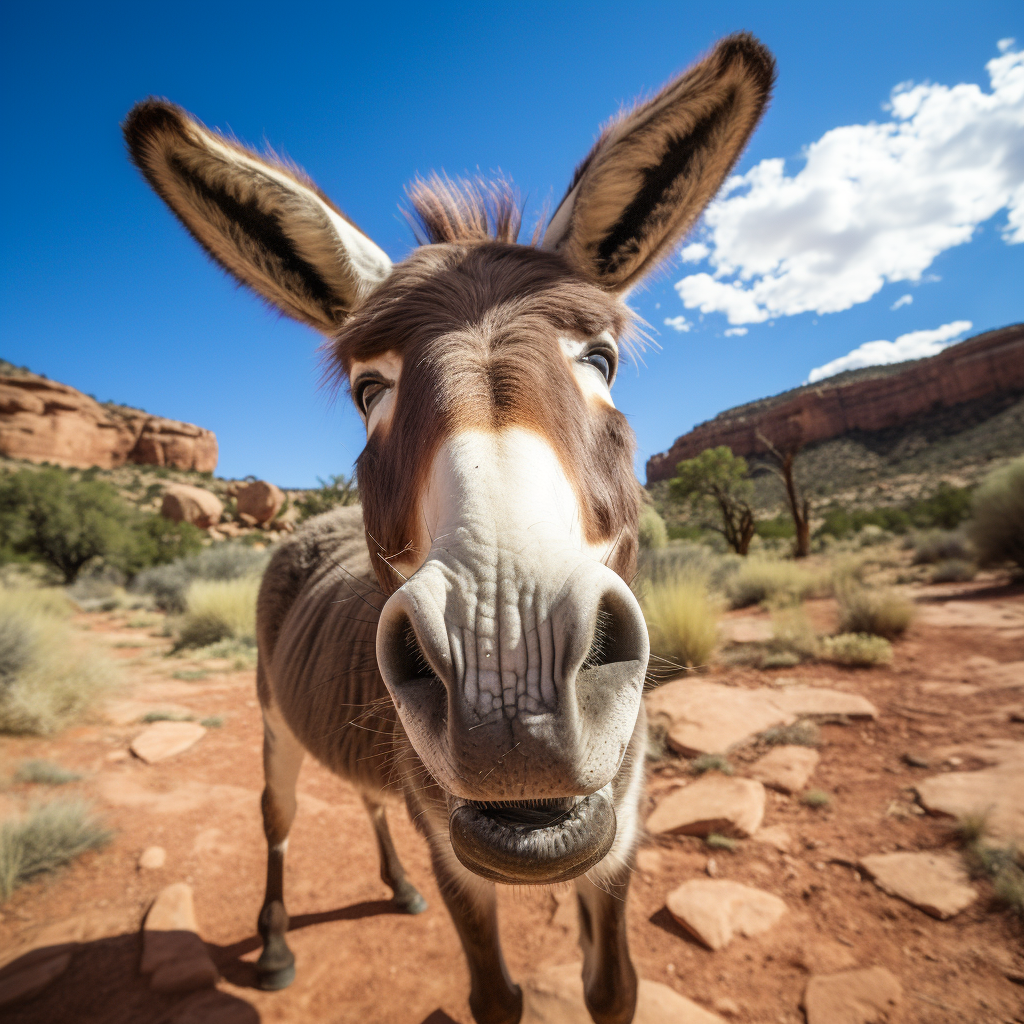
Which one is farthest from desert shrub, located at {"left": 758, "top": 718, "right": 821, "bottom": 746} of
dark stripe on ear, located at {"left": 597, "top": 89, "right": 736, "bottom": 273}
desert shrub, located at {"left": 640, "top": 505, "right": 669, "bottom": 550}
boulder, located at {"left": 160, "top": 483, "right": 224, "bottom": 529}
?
boulder, located at {"left": 160, "top": 483, "right": 224, "bottom": 529}

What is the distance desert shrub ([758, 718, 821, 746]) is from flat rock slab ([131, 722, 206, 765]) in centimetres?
623

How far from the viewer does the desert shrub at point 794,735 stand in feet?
15.0

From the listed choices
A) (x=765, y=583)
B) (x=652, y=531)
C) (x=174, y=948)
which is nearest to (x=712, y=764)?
(x=174, y=948)

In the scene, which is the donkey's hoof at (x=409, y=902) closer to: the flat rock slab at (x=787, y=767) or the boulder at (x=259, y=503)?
the flat rock slab at (x=787, y=767)

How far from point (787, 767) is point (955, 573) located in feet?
34.3

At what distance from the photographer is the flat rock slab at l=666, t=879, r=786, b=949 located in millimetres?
2730

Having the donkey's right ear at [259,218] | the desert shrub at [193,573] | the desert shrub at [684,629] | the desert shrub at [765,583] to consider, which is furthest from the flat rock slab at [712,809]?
the desert shrub at [193,573]

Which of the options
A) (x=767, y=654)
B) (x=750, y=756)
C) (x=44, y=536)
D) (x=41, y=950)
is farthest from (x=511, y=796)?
(x=44, y=536)

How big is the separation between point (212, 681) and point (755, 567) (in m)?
11.8

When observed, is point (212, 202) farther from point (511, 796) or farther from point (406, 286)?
point (511, 796)

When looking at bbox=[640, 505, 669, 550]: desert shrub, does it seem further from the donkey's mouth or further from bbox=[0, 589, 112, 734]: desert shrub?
the donkey's mouth

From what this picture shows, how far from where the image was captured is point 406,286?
5.34 ft

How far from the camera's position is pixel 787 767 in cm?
421

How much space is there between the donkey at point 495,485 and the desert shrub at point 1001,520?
12994mm
